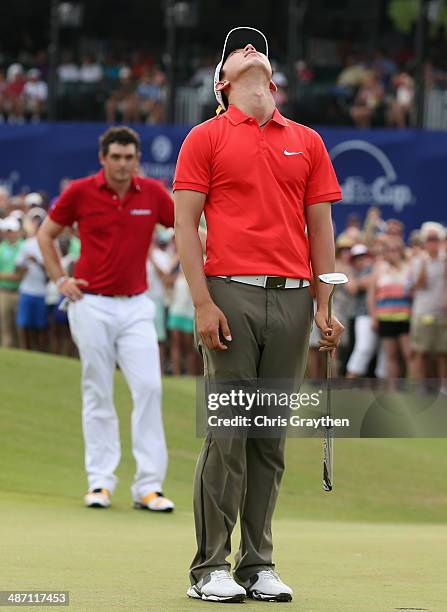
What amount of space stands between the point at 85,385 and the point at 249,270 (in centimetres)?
444

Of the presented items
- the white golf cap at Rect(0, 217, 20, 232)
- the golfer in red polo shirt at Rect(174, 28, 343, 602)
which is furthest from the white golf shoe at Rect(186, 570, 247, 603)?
the white golf cap at Rect(0, 217, 20, 232)

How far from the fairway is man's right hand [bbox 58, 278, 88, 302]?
147 centimetres

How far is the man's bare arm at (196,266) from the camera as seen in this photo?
5.98m

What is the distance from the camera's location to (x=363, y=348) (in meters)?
19.6

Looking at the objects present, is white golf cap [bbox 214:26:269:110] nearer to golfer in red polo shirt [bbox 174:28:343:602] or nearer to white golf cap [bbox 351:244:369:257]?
golfer in red polo shirt [bbox 174:28:343:602]

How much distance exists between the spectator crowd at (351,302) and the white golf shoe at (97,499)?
21.7 ft

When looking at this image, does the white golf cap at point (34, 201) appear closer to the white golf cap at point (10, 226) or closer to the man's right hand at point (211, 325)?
the white golf cap at point (10, 226)

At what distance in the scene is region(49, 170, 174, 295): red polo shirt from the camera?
10.2m

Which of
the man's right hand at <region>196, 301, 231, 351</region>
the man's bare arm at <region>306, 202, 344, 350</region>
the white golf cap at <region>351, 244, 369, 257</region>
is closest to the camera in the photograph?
the man's right hand at <region>196, 301, 231, 351</region>

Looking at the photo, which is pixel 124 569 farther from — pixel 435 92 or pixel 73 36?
pixel 73 36

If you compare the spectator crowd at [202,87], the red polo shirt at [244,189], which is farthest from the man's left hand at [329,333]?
the spectator crowd at [202,87]

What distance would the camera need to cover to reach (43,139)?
1190 inches

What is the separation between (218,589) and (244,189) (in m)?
1.65

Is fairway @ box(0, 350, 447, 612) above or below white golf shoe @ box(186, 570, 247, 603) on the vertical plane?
below
